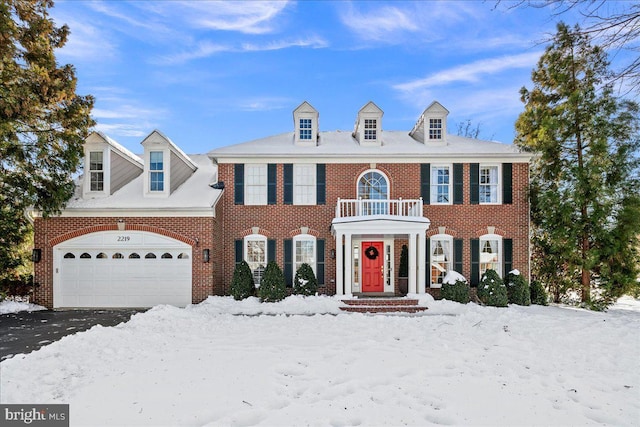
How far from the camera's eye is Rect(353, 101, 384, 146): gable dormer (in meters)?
15.4

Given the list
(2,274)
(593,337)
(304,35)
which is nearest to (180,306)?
(2,274)

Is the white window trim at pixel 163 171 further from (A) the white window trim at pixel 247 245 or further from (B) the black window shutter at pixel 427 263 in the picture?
(B) the black window shutter at pixel 427 263

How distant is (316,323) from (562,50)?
13.9 m

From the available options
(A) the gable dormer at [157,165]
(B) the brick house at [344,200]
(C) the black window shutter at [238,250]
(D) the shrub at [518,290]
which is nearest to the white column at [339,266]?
(B) the brick house at [344,200]

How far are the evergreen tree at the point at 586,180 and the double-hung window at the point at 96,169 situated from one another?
1695 centimetres

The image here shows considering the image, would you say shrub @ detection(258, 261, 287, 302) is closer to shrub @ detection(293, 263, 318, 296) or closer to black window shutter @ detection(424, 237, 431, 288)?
shrub @ detection(293, 263, 318, 296)

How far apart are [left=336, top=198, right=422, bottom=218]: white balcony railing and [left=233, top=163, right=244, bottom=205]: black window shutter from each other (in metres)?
3.89

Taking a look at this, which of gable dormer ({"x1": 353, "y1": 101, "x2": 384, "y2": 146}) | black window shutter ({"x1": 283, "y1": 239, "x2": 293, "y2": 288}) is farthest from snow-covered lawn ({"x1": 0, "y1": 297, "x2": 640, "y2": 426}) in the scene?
gable dormer ({"x1": 353, "y1": 101, "x2": 384, "y2": 146})

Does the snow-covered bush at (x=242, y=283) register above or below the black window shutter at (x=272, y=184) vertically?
below

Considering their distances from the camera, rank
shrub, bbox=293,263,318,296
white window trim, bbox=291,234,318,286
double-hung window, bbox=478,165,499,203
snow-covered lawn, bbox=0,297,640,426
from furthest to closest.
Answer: double-hung window, bbox=478,165,499,203 < white window trim, bbox=291,234,318,286 < shrub, bbox=293,263,318,296 < snow-covered lawn, bbox=0,297,640,426

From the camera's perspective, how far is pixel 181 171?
1564 centimetres

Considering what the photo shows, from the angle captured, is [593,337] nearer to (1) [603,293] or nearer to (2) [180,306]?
(1) [603,293]

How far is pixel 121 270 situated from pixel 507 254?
14768 mm

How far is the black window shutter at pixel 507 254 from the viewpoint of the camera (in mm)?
14531
